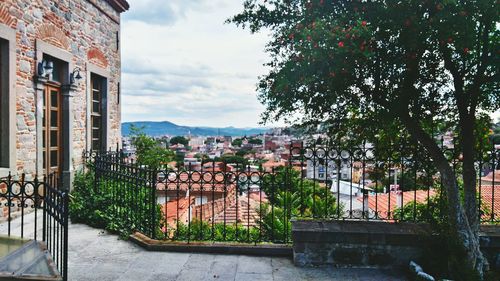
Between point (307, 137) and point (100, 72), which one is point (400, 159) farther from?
point (100, 72)

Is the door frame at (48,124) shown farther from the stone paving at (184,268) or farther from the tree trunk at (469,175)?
the tree trunk at (469,175)

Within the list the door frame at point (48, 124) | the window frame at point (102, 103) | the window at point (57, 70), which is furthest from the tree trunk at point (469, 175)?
the window frame at point (102, 103)

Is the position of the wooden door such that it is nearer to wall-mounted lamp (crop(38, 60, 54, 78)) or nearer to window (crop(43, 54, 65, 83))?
window (crop(43, 54, 65, 83))

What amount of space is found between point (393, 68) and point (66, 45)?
7819mm

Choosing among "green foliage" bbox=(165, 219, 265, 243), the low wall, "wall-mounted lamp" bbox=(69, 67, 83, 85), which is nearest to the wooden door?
"wall-mounted lamp" bbox=(69, 67, 83, 85)

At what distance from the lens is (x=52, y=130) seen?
8648 mm

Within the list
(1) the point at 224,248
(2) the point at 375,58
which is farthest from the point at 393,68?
(1) the point at 224,248

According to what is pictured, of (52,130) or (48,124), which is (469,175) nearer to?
(48,124)

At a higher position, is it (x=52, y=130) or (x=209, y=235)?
(x=52, y=130)

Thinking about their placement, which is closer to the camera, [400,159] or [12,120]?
[400,159]

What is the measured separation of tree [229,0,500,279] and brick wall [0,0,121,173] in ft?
16.6

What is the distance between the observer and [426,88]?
4.29 metres

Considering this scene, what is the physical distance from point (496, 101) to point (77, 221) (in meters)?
6.66

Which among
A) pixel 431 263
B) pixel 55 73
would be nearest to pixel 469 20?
pixel 431 263
